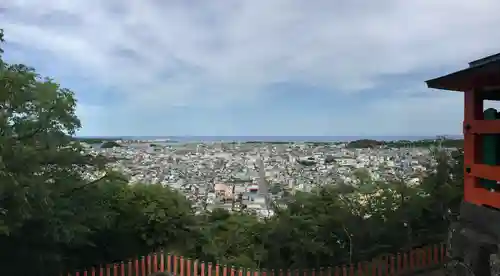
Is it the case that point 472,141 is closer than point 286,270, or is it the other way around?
point 472,141

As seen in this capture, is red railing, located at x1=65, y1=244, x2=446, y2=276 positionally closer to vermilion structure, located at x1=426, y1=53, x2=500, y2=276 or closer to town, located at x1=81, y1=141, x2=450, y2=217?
town, located at x1=81, y1=141, x2=450, y2=217

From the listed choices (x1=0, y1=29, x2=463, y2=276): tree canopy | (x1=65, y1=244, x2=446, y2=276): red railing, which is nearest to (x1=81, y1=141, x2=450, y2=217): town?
(x1=0, y1=29, x2=463, y2=276): tree canopy

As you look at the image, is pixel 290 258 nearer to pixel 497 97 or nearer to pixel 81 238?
pixel 81 238

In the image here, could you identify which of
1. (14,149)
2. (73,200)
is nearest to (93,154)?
(73,200)

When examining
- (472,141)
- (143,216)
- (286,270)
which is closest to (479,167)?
(472,141)

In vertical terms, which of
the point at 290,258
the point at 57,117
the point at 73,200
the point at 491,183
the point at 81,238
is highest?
the point at 57,117

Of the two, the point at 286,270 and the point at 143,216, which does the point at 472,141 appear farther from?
the point at 143,216

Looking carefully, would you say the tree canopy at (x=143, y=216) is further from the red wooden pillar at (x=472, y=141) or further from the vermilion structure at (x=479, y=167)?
the red wooden pillar at (x=472, y=141)
